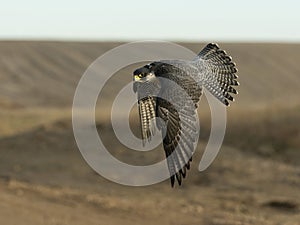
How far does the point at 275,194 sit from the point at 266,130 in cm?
547

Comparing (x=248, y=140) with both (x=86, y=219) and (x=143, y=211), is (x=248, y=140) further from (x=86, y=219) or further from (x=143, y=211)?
(x=86, y=219)

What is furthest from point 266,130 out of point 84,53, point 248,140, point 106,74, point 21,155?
point 84,53

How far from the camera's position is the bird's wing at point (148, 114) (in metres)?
4.48

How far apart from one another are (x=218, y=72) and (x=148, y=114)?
3.07 ft

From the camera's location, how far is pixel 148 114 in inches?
180

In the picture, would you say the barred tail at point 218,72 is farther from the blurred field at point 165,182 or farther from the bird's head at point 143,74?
the blurred field at point 165,182

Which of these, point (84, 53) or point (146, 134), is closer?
point (146, 134)

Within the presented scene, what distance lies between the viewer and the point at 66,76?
56.3 metres

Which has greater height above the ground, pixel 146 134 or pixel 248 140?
pixel 248 140

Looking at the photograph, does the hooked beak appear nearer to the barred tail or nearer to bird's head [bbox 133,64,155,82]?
bird's head [bbox 133,64,155,82]

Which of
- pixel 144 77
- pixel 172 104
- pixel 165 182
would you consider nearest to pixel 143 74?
pixel 144 77

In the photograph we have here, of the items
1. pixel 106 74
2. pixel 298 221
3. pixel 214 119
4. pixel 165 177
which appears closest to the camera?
pixel 298 221

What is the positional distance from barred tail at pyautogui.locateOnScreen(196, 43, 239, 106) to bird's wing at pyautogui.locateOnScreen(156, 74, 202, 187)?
34 cm

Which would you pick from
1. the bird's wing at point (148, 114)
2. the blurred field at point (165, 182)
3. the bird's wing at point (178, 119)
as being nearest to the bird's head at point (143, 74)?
the bird's wing at point (178, 119)
